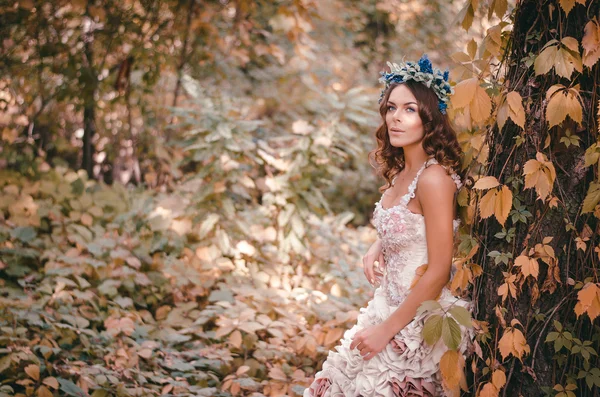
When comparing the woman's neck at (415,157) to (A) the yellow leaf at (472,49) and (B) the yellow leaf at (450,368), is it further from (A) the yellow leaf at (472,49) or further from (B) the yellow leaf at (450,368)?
(B) the yellow leaf at (450,368)

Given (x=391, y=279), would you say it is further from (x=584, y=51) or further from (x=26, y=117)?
(x=26, y=117)

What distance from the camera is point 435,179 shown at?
1901mm

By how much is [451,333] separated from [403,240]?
0.46m

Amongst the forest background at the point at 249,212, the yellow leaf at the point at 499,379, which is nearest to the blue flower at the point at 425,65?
the forest background at the point at 249,212

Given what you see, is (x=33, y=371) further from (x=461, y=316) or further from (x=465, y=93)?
(x=465, y=93)

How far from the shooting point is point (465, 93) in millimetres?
1674

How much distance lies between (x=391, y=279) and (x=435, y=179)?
0.41 meters

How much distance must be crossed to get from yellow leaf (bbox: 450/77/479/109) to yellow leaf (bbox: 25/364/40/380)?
215 cm

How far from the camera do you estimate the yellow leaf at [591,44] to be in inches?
61.2

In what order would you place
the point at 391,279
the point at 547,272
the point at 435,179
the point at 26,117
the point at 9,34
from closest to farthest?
the point at 547,272
the point at 435,179
the point at 391,279
the point at 9,34
the point at 26,117

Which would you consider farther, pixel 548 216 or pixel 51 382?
pixel 51 382

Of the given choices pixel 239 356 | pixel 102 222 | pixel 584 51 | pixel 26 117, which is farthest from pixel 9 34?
pixel 584 51

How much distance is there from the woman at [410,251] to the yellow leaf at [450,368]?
13 cm

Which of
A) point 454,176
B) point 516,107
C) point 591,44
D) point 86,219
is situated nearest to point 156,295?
point 86,219
